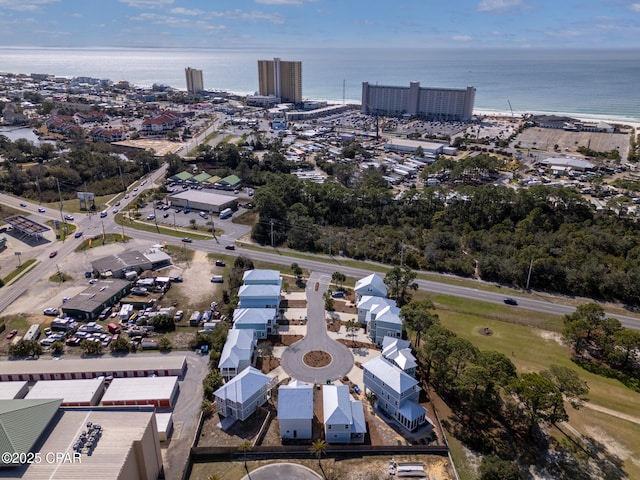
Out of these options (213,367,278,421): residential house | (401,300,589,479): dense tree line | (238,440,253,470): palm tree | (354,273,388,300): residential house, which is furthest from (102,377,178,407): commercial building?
(354,273,388,300): residential house

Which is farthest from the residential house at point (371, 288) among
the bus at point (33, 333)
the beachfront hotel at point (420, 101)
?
the beachfront hotel at point (420, 101)

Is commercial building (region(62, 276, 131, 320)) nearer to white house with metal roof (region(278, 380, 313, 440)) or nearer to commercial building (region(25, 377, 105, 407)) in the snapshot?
commercial building (region(25, 377, 105, 407))

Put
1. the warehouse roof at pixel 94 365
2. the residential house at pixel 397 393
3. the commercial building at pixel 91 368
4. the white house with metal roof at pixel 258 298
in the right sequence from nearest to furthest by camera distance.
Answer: the residential house at pixel 397 393 < the commercial building at pixel 91 368 < the warehouse roof at pixel 94 365 < the white house with metal roof at pixel 258 298

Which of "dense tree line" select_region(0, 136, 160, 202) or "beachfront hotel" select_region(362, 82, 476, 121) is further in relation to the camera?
"beachfront hotel" select_region(362, 82, 476, 121)

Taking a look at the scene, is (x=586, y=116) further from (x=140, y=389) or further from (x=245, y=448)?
→ (x=140, y=389)

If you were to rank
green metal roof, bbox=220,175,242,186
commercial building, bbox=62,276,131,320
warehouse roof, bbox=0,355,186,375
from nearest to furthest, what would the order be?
warehouse roof, bbox=0,355,186,375, commercial building, bbox=62,276,131,320, green metal roof, bbox=220,175,242,186

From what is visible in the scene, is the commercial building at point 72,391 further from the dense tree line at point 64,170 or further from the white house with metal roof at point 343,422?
the dense tree line at point 64,170
